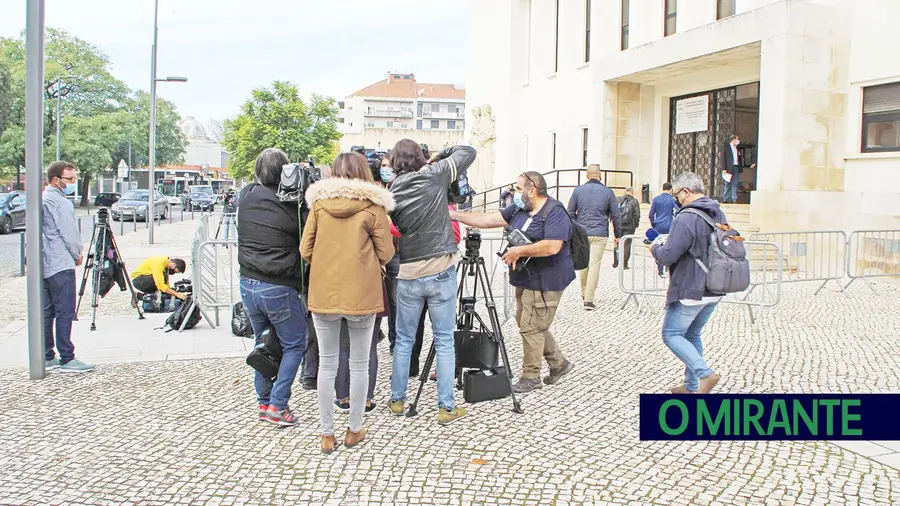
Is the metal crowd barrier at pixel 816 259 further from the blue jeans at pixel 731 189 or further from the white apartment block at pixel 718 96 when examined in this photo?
the blue jeans at pixel 731 189

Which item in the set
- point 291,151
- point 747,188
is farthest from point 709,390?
point 291,151

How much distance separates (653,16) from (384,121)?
10155cm

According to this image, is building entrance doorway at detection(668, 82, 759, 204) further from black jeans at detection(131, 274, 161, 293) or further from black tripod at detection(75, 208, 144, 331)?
black tripod at detection(75, 208, 144, 331)

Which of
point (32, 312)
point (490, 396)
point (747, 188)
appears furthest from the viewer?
point (747, 188)

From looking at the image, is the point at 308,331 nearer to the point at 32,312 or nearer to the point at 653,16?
the point at 32,312

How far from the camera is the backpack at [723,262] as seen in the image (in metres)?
5.29

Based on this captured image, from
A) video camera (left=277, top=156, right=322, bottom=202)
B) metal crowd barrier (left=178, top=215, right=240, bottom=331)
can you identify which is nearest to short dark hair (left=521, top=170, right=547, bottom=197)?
video camera (left=277, top=156, right=322, bottom=202)

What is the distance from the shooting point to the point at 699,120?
66.7 ft

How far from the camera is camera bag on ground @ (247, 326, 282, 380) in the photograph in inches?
195

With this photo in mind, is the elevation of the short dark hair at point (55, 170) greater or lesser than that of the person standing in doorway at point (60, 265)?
greater

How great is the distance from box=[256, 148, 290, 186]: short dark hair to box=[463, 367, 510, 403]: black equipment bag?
2019 millimetres

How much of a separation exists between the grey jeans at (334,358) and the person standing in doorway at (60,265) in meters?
3.06

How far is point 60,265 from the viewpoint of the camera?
631 centimetres

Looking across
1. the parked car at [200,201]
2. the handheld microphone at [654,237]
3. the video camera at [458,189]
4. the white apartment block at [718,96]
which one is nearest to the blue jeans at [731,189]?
the white apartment block at [718,96]
